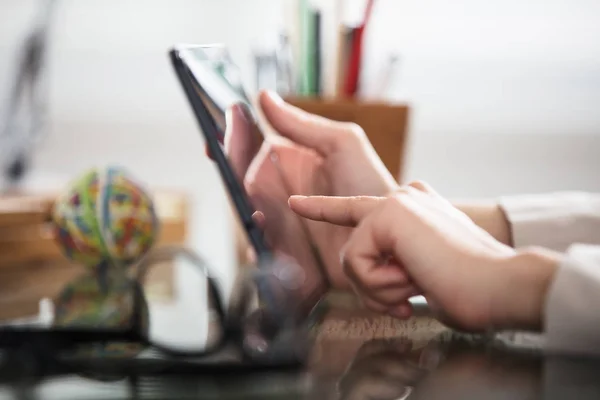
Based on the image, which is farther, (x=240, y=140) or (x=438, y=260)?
(x=240, y=140)

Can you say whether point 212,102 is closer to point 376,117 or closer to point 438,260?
point 438,260

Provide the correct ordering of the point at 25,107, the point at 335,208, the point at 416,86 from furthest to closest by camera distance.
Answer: the point at 416,86, the point at 25,107, the point at 335,208

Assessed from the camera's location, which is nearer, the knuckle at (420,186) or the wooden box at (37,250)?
the knuckle at (420,186)

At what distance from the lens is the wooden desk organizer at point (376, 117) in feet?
2.71

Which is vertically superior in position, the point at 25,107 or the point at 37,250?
the point at 25,107

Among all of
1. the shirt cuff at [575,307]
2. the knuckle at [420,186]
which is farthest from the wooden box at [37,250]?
the shirt cuff at [575,307]

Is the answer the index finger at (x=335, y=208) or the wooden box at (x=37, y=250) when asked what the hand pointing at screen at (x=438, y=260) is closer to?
the index finger at (x=335, y=208)

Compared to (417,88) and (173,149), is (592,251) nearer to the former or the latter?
(417,88)

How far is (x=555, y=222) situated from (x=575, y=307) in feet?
0.66

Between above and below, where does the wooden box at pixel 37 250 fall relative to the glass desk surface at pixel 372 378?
below

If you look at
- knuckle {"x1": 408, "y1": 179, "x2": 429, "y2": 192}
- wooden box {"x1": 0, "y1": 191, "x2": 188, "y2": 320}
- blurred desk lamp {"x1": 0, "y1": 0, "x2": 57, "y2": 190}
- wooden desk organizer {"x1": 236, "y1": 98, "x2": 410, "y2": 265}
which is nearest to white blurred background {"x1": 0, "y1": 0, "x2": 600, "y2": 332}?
blurred desk lamp {"x1": 0, "y1": 0, "x2": 57, "y2": 190}

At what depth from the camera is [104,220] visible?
73 centimetres

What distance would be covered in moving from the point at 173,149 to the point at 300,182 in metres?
0.79

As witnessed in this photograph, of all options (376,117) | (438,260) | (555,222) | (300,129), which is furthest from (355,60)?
(438,260)
